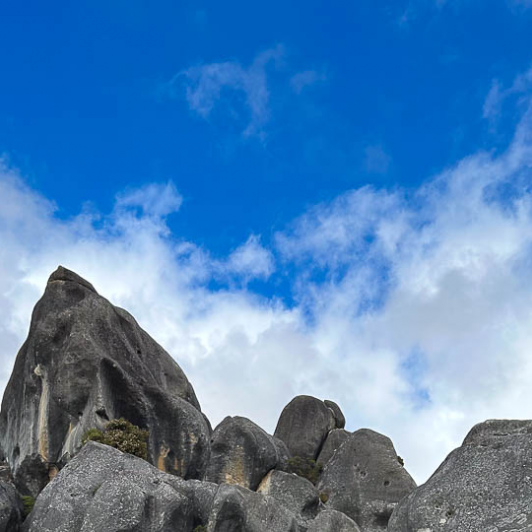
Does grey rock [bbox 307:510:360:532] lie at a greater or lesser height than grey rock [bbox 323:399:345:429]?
lesser

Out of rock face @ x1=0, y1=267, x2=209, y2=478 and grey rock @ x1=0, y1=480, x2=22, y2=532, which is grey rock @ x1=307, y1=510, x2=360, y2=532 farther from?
grey rock @ x1=0, y1=480, x2=22, y2=532

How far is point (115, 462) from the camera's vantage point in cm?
1836

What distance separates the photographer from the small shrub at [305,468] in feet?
118

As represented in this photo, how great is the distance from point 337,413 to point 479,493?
32.2m

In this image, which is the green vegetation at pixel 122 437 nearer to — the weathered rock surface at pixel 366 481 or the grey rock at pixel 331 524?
the grey rock at pixel 331 524

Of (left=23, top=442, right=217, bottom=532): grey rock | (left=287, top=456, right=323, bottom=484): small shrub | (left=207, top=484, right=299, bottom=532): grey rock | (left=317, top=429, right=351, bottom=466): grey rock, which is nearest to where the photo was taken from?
(left=23, top=442, right=217, bottom=532): grey rock

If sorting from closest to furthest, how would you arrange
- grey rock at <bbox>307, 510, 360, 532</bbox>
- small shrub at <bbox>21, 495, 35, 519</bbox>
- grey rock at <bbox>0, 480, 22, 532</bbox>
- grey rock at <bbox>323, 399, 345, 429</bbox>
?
grey rock at <bbox>0, 480, 22, 532</bbox> → small shrub at <bbox>21, 495, 35, 519</bbox> → grey rock at <bbox>307, 510, 360, 532</bbox> → grey rock at <bbox>323, 399, 345, 429</bbox>

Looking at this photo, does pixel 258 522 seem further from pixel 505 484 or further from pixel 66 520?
pixel 505 484

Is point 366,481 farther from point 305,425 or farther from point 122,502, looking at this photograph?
point 122,502

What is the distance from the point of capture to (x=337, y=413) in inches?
1762

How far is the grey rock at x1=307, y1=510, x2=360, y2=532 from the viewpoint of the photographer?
822 inches

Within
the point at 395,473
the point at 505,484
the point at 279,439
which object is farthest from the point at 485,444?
the point at 279,439

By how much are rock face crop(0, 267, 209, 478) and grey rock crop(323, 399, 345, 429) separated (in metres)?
17.6

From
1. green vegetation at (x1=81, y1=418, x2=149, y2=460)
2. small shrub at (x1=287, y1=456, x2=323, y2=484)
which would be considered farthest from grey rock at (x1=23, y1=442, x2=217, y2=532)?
small shrub at (x1=287, y1=456, x2=323, y2=484)
